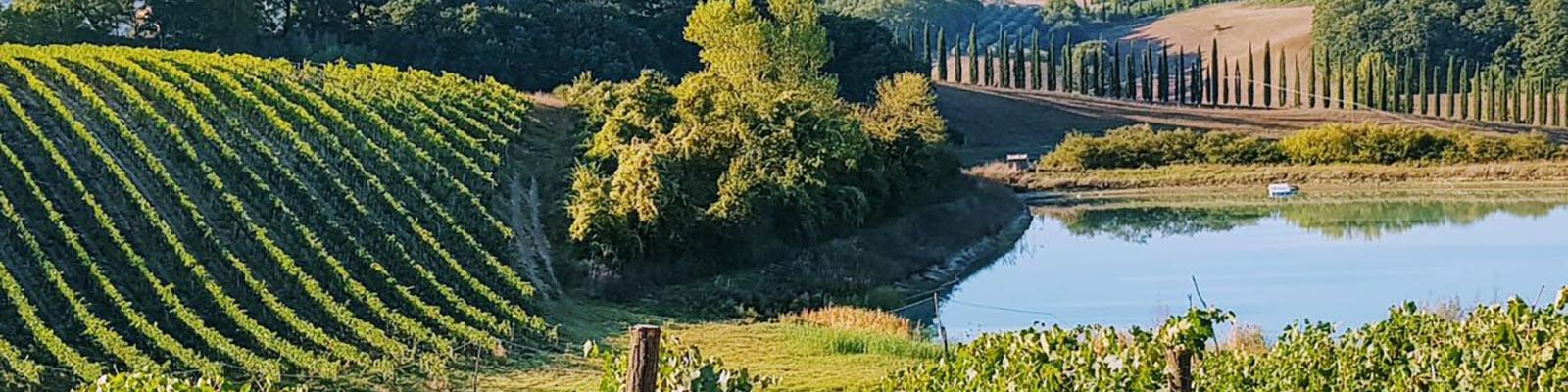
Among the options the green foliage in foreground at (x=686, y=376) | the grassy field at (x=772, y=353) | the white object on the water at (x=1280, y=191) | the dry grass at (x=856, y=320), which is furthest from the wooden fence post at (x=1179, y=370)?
the white object on the water at (x=1280, y=191)

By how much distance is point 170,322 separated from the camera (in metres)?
19.5

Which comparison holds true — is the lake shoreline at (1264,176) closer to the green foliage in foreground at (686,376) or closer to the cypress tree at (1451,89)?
the cypress tree at (1451,89)

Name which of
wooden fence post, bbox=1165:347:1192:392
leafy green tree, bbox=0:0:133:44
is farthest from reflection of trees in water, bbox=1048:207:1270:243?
wooden fence post, bbox=1165:347:1192:392

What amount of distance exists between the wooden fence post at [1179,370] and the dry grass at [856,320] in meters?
13.0

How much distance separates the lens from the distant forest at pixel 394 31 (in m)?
49.3

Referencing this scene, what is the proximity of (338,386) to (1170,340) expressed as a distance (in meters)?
10.7

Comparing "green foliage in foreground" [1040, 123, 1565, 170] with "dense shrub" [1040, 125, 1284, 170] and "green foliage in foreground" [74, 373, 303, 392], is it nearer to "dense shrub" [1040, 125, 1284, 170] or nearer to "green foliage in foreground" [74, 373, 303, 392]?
"dense shrub" [1040, 125, 1284, 170]

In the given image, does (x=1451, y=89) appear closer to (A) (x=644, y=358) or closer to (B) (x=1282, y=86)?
(B) (x=1282, y=86)

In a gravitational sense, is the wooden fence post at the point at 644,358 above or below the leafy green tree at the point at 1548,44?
above

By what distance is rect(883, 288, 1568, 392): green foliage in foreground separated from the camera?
8.15 meters

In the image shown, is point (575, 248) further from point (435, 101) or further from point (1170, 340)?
point (1170, 340)

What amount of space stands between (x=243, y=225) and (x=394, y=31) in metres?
30.7

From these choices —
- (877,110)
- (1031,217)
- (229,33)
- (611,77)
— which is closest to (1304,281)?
(1031,217)

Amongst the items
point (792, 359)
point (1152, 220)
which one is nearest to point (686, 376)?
point (792, 359)
